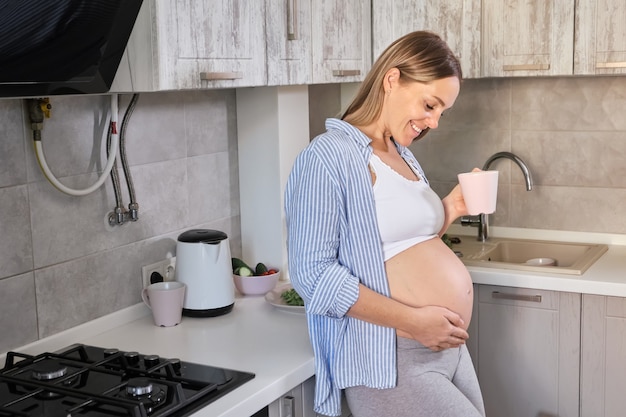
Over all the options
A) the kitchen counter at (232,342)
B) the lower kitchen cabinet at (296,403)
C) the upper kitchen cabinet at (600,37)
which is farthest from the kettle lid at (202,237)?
the upper kitchen cabinet at (600,37)

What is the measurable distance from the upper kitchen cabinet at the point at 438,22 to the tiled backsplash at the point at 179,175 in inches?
15.6

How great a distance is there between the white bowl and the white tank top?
0.75 metres

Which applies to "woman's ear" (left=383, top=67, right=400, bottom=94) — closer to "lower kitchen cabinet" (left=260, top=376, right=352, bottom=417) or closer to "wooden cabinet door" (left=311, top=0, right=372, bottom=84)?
"wooden cabinet door" (left=311, top=0, right=372, bottom=84)

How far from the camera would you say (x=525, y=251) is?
3189 mm

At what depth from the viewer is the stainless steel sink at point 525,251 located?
300 cm

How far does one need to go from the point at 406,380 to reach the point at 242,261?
0.95 metres

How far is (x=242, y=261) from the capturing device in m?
2.77

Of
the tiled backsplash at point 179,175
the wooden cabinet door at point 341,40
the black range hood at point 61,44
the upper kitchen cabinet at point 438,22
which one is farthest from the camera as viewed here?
the upper kitchen cabinet at point 438,22

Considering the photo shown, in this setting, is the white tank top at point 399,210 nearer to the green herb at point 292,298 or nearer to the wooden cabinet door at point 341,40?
the green herb at point 292,298

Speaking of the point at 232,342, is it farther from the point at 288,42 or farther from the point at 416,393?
the point at 288,42

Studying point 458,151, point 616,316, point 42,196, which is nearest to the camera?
point 42,196

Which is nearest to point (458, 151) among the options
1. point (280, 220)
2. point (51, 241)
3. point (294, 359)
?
point (280, 220)

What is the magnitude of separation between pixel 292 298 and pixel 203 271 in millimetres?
272

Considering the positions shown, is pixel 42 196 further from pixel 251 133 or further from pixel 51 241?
pixel 251 133
